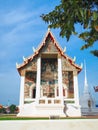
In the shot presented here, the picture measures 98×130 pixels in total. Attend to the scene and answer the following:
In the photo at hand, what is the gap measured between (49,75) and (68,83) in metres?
2.16

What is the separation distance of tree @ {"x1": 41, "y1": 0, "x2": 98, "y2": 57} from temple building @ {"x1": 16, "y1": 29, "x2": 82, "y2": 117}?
11942 mm

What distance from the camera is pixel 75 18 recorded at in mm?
6324

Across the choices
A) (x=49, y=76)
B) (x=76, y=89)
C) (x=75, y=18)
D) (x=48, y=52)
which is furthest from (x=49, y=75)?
(x=75, y=18)

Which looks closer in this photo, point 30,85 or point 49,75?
point 30,85

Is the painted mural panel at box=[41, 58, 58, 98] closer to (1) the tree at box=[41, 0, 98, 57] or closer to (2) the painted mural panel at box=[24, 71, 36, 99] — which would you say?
(2) the painted mural panel at box=[24, 71, 36, 99]

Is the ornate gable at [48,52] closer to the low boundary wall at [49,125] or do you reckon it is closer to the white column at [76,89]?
the white column at [76,89]

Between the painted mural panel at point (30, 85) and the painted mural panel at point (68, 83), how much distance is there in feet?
10.4

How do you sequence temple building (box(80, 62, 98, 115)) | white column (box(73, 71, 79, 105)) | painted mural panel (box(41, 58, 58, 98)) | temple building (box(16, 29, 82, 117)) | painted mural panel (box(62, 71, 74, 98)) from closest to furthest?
1. white column (box(73, 71, 79, 105))
2. temple building (box(16, 29, 82, 117))
3. painted mural panel (box(62, 71, 74, 98))
4. painted mural panel (box(41, 58, 58, 98))
5. temple building (box(80, 62, 98, 115))

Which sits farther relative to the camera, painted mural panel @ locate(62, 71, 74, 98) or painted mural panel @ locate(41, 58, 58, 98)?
painted mural panel @ locate(41, 58, 58, 98)

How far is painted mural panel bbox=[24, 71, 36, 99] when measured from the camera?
2047 cm

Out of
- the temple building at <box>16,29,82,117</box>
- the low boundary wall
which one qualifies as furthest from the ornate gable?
the low boundary wall

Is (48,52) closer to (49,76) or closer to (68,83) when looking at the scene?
(49,76)

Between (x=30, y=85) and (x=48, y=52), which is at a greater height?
(x=48, y=52)

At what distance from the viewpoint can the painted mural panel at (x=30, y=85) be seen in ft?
67.2
